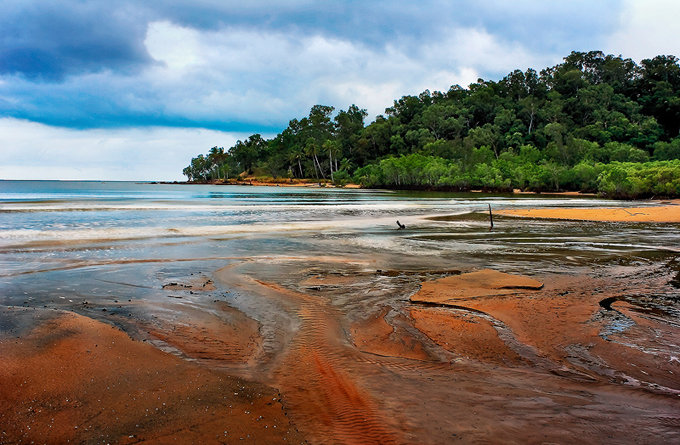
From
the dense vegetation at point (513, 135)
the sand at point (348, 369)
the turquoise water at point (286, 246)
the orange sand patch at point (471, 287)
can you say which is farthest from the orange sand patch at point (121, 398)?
the dense vegetation at point (513, 135)

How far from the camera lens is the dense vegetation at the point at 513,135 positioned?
84.5 m

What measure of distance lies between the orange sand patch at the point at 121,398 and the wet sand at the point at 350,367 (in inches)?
0.7

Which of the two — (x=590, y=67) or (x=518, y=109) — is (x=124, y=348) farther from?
(x=590, y=67)

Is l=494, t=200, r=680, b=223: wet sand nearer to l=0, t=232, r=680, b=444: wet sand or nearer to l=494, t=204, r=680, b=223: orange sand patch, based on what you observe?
l=494, t=204, r=680, b=223: orange sand patch

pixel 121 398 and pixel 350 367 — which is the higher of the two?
pixel 121 398

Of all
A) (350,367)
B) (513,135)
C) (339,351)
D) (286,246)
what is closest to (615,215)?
(286,246)

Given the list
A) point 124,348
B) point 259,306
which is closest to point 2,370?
point 124,348

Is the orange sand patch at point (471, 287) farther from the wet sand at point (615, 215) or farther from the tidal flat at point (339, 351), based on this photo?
the wet sand at point (615, 215)

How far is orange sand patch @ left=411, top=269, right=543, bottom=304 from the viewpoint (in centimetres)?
783

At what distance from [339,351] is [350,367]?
0.51m

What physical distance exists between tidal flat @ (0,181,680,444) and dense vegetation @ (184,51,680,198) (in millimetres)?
54174

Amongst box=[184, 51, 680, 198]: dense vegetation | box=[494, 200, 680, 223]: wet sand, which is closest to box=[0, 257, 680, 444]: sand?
box=[494, 200, 680, 223]: wet sand

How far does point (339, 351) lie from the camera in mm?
5340

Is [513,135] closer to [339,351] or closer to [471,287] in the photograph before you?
[471,287]
